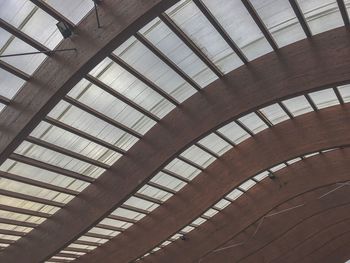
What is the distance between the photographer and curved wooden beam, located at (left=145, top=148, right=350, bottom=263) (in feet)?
95.2

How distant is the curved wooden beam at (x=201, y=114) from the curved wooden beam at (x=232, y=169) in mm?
6207

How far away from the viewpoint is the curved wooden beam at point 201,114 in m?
17.6

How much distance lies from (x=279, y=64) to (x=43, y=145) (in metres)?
10.0

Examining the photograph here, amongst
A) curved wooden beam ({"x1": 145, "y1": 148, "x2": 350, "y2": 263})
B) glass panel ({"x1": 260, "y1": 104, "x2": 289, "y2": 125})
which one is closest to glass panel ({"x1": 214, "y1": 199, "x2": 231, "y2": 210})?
curved wooden beam ({"x1": 145, "y1": 148, "x2": 350, "y2": 263})

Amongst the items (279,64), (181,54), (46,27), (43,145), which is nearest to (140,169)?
(43,145)

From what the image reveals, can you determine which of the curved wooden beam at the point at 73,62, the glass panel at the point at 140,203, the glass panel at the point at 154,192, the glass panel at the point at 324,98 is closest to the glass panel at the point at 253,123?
the glass panel at the point at 324,98

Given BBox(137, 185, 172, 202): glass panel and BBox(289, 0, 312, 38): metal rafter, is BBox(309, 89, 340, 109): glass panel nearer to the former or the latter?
BBox(289, 0, 312, 38): metal rafter

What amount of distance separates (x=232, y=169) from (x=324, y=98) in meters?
6.52

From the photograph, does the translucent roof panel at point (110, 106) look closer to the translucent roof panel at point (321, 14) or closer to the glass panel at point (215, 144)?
the glass panel at point (215, 144)

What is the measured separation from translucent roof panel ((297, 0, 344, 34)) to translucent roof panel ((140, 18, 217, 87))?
14.2ft

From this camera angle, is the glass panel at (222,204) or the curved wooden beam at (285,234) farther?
the curved wooden beam at (285,234)

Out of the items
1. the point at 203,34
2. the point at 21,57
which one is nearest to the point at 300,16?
the point at 203,34

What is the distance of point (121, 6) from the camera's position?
1408cm

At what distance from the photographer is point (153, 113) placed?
67.2ft
